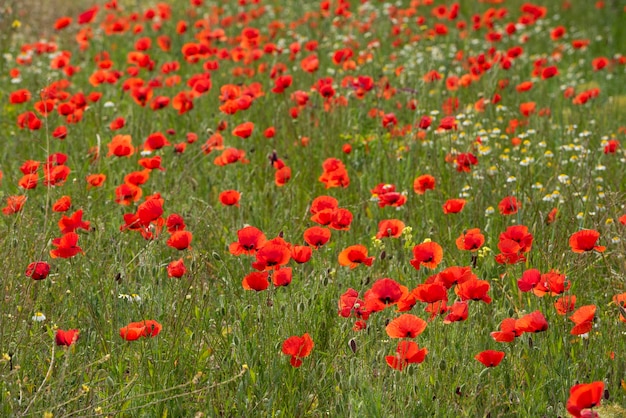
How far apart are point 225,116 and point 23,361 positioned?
2990mm

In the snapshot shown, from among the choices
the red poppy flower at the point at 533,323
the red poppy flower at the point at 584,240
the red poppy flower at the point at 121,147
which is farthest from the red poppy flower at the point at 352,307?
the red poppy flower at the point at 121,147

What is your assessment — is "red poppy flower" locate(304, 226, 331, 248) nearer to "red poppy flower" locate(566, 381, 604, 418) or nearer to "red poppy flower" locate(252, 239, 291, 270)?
"red poppy flower" locate(252, 239, 291, 270)

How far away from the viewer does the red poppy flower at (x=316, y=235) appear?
→ 9.00ft

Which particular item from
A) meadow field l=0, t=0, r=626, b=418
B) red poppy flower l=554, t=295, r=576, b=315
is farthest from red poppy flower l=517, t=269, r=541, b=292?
red poppy flower l=554, t=295, r=576, b=315

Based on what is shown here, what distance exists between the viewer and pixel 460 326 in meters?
2.64

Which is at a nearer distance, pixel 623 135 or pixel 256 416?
pixel 256 416

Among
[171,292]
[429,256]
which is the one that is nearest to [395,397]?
[429,256]

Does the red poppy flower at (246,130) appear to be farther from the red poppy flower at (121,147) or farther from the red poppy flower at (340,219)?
the red poppy flower at (340,219)

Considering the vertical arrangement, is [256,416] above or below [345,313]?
below

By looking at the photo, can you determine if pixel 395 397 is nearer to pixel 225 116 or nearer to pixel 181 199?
pixel 181 199

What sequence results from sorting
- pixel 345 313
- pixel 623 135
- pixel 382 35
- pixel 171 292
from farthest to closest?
pixel 382 35 < pixel 623 135 < pixel 171 292 < pixel 345 313

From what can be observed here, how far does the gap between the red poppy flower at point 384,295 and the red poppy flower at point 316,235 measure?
1.28 feet

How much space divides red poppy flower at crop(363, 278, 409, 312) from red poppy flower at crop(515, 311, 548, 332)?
1.00 ft

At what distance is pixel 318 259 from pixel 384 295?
0.82 meters
